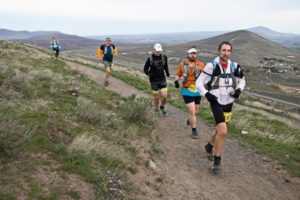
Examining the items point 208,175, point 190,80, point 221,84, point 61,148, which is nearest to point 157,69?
point 190,80

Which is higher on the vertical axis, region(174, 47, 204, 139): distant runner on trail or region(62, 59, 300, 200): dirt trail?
region(174, 47, 204, 139): distant runner on trail

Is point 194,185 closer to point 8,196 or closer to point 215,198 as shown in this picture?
point 215,198

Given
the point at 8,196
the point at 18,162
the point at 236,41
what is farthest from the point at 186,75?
the point at 236,41

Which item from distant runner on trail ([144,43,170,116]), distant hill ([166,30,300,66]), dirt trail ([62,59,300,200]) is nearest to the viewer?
dirt trail ([62,59,300,200])

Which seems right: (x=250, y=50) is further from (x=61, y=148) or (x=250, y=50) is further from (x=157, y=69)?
(x=61, y=148)

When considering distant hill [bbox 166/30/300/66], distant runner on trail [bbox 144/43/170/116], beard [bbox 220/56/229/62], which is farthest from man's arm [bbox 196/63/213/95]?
distant hill [bbox 166/30/300/66]

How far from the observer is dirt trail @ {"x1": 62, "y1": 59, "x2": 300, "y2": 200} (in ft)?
19.3

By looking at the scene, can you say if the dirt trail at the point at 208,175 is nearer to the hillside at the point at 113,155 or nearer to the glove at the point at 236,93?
the hillside at the point at 113,155

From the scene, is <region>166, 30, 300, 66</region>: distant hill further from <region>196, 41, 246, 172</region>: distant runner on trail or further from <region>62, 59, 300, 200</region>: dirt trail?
<region>196, 41, 246, 172</region>: distant runner on trail

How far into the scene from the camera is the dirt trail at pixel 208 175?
588 cm

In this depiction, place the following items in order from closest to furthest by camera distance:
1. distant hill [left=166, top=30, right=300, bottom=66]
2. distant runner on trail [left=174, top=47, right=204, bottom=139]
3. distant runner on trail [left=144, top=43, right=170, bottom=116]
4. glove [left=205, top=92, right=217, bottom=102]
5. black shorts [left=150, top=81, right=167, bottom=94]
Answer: glove [left=205, top=92, right=217, bottom=102]
distant runner on trail [left=174, top=47, right=204, bottom=139]
distant runner on trail [left=144, top=43, right=170, bottom=116]
black shorts [left=150, top=81, right=167, bottom=94]
distant hill [left=166, top=30, right=300, bottom=66]

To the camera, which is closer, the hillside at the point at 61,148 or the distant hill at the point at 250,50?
the hillside at the point at 61,148

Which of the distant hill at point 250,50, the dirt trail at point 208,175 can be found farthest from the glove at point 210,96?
the distant hill at point 250,50

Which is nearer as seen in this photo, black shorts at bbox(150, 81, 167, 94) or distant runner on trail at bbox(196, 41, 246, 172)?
distant runner on trail at bbox(196, 41, 246, 172)
